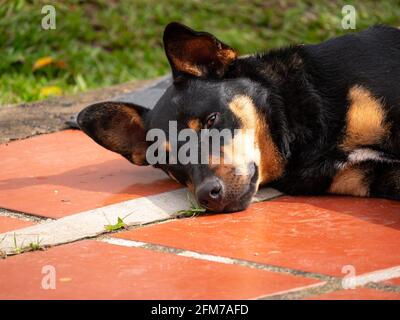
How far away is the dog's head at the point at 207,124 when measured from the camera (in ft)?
14.4

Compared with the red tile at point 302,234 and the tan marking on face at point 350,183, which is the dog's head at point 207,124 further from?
the tan marking on face at point 350,183

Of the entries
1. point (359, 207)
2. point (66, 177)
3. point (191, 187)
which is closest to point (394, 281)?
point (359, 207)

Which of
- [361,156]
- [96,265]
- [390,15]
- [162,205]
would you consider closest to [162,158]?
[162,205]

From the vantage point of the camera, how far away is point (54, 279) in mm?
3428

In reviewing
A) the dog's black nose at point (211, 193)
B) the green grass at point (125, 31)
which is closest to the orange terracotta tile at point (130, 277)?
the dog's black nose at point (211, 193)

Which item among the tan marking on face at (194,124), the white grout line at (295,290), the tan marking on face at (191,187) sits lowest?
the white grout line at (295,290)

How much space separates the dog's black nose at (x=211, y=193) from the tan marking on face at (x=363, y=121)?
71cm

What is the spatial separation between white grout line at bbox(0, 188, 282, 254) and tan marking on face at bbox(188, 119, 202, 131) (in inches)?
14.5

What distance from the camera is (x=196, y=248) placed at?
3.79 metres

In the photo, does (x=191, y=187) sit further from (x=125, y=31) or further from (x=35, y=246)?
(x=125, y=31)

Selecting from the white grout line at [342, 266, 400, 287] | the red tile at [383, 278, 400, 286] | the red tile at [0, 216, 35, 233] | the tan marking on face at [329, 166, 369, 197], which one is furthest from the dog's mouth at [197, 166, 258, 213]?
the red tile at [383, 278, 400, 286]

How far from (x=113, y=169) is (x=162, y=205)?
84 cm

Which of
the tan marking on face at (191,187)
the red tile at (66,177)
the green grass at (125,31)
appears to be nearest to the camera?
the tan marking on face at (191,187)

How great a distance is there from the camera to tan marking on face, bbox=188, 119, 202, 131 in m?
4.54
